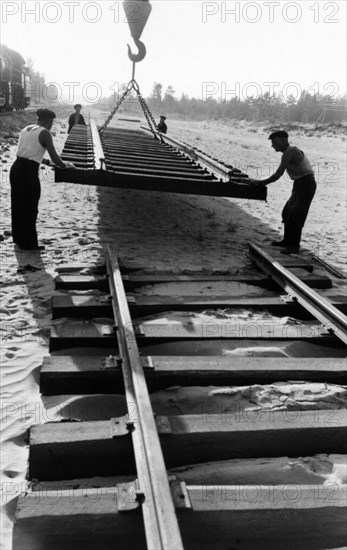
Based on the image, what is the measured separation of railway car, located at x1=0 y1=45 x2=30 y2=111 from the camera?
2673 centimetres

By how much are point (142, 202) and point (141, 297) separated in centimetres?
562

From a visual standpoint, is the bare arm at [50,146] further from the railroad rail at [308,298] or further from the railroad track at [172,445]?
the railroad rail at [308,298]

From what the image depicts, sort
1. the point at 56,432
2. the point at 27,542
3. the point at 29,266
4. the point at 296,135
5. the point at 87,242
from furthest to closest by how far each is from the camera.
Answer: the point at 296,135, the point at 87,242, the point at 29,266, the point at 56,432, the point at 27,542

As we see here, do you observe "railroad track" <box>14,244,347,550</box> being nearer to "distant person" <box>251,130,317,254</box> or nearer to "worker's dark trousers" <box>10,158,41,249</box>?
"worker's dark trousers" <box>10,158,41,249</box>

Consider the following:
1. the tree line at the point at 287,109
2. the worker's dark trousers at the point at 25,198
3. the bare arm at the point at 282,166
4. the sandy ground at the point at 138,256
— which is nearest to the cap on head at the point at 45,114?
the worker's dark trousers at the point at 25,198

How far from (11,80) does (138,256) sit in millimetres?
27029

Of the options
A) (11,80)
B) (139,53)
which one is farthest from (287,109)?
(139,53)

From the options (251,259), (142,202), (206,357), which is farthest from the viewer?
(142,202)

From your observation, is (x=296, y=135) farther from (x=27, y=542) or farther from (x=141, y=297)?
(x=27, y=542)

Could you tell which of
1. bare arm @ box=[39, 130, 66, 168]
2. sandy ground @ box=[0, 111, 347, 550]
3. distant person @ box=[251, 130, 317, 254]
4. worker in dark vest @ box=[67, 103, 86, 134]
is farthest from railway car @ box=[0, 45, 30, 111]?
distant person @ box=[251, 130, 317, 254]

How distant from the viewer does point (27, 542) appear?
2035mm

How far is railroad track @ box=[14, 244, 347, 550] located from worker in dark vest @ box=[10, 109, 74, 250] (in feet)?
8.49

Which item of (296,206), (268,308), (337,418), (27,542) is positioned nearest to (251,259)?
(296,206)

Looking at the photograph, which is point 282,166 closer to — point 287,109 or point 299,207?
point 299,207
